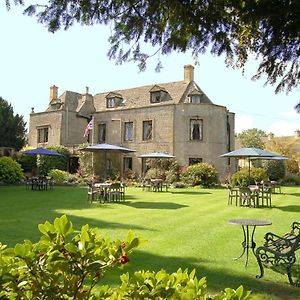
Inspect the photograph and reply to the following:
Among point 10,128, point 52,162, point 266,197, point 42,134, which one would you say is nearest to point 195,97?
point 52,162

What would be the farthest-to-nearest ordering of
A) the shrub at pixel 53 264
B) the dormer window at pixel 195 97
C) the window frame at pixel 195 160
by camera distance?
the dormer window at pixel 195 97 < the window frame at pixel 195 160 < the shrub at pixel 53 264

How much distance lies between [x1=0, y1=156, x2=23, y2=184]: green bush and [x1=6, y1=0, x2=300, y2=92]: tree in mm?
23922

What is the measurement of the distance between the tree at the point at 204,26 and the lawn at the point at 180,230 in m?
2.37

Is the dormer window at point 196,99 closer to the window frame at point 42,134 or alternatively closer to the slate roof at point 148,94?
the slate roof at point 148,94

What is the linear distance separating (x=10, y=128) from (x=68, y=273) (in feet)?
133

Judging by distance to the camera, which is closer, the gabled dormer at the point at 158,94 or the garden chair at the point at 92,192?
the garden chair at the point at 92,192

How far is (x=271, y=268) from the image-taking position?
6305 mm

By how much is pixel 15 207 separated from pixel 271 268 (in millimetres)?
10355

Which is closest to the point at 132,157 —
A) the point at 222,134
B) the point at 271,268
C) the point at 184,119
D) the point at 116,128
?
the point at 116,128

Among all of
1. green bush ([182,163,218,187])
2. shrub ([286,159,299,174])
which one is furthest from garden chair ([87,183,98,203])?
shrub ([286,159,299,174])

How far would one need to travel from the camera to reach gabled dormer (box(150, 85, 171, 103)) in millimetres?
35500

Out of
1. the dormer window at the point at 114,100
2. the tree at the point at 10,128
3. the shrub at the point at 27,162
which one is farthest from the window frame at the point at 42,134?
the dormer window at the point at 114,100

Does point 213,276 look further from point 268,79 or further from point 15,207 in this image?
point 15,207

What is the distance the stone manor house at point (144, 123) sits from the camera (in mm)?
33031
